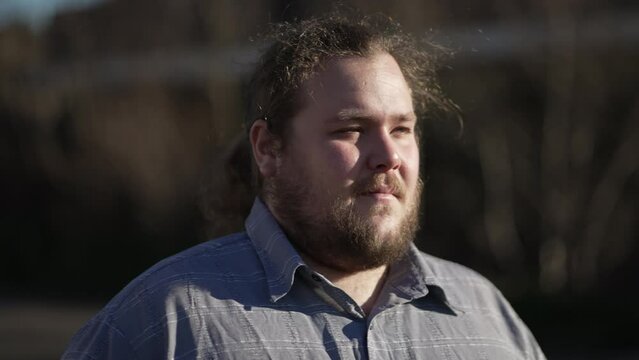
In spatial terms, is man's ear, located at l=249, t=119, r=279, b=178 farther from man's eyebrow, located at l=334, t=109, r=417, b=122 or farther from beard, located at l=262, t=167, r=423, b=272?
man's eyebrow, located at l=334, t=109, r=417, b=122

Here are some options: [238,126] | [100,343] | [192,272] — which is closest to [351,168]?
[192,272]

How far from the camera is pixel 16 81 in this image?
1650 centimetres

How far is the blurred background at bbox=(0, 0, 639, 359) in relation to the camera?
458 inches

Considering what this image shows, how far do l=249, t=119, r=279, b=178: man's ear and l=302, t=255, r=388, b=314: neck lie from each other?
288 millimetres

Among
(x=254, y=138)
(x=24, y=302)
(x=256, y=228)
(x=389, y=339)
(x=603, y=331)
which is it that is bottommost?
(x=24, y=302)

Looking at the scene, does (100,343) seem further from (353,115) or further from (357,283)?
(353,115)

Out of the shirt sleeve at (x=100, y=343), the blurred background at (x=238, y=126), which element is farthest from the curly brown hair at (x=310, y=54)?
the blurred background at (x=238, y=126)

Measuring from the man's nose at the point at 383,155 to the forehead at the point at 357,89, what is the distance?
0.24 feet

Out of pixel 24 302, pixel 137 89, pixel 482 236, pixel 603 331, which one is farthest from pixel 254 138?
pixel 137 89

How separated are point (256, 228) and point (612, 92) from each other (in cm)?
957

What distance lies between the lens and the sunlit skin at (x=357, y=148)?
8.80ft

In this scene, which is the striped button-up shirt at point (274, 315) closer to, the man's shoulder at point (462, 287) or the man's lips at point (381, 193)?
the man's shoulder at point (462, 287)

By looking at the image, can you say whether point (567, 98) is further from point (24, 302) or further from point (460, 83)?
point (24, 302)

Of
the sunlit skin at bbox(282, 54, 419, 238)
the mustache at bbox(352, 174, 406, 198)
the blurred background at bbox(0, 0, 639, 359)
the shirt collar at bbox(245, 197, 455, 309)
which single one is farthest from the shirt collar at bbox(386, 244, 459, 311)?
the blurred background at bbox(0, 0, 639, 359)
